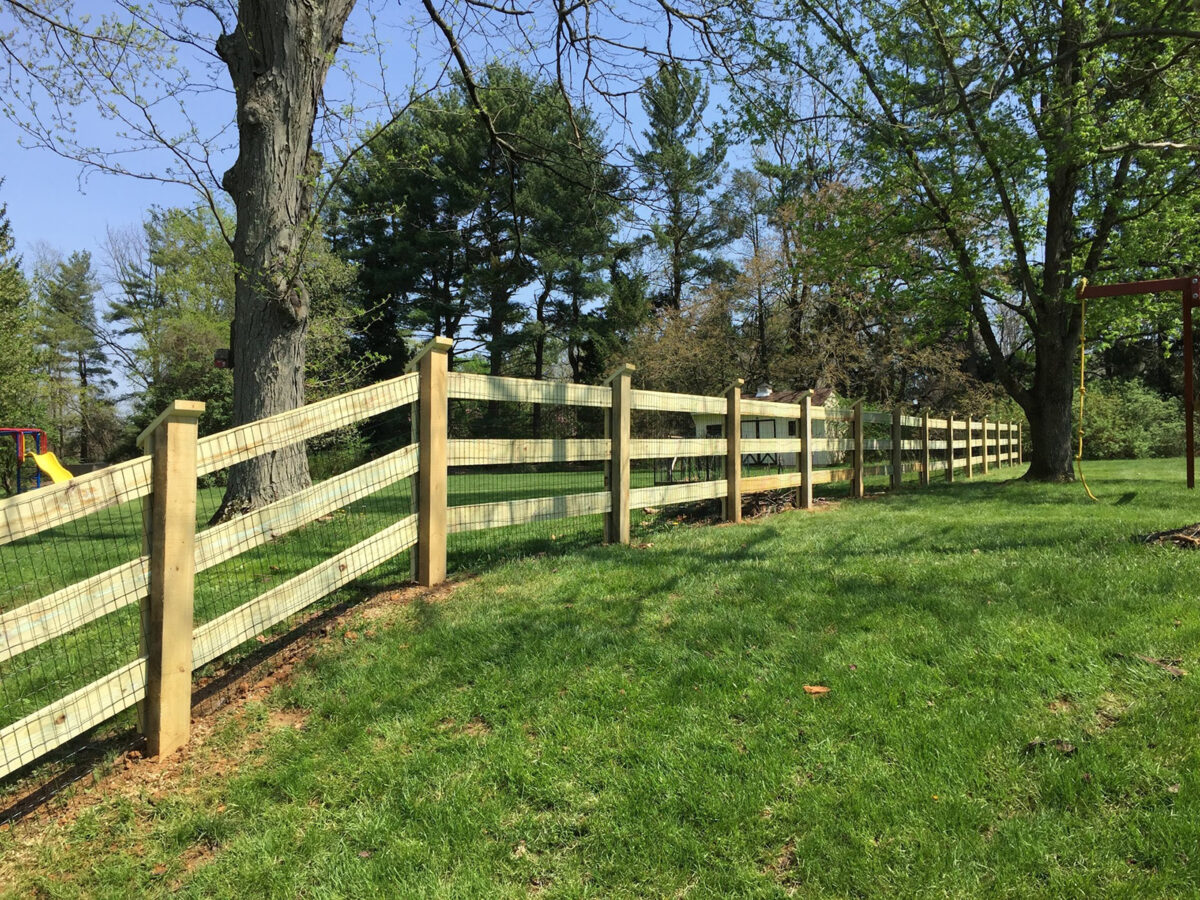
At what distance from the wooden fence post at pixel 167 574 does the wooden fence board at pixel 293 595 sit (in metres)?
0.15

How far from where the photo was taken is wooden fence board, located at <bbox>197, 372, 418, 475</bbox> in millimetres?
2930

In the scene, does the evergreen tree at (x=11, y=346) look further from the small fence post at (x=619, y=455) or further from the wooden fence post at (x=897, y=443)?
the wooden fence post at (x=897, y=443)

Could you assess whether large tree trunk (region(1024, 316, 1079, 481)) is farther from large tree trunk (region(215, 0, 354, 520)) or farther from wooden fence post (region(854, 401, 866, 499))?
large tree trunk (region(215, 0, 354, 520))

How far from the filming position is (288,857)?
205cm

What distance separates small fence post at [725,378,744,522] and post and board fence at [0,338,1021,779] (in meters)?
0.02

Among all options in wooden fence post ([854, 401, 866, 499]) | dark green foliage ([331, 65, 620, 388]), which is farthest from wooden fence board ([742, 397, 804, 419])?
dark green foliage ([331, 65, 620, 388])

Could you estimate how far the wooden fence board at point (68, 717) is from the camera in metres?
2.21

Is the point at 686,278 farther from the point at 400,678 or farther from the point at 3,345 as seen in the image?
the point at 400,678

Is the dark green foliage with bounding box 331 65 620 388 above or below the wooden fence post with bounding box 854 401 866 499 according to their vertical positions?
above

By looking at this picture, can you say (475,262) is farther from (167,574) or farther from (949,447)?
(167,574)

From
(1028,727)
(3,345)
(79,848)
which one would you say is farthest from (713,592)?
(3,345)

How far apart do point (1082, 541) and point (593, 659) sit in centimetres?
441

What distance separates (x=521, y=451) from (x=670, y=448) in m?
1.95

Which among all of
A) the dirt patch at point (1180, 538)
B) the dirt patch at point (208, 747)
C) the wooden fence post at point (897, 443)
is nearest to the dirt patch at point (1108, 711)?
the dirt patch at point (1180, 538)
